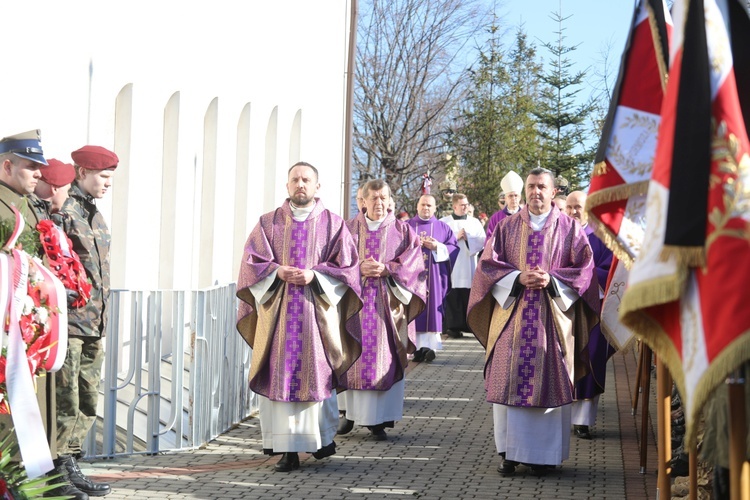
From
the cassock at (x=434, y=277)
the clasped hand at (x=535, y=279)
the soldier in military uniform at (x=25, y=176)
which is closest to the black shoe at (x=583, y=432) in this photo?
the clasped hand at (x=535, y=279)

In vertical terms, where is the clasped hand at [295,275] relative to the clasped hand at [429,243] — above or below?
below

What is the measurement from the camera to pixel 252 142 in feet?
51.9

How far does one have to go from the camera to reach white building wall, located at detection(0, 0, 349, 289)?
9.24 m

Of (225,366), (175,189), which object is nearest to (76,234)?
(225,366)

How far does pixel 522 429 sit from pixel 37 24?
15.9ft

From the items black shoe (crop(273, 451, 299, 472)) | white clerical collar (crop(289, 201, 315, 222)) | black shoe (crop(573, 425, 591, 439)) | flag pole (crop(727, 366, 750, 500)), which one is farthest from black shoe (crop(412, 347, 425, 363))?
flag pole (crop(727, 366, 750, 500))

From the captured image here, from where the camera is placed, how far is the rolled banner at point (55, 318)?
18.4 feet

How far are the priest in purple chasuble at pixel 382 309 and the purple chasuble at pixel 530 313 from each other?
63.8 inches

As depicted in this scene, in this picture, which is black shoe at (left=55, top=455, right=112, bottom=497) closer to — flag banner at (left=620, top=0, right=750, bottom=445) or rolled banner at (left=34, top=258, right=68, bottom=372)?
rolled banner at (left=34, top=258, right=68, bottom=372)

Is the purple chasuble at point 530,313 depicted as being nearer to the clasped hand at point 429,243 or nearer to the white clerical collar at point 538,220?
the white clerical collar at point 538,220

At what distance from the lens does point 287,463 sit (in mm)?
8336

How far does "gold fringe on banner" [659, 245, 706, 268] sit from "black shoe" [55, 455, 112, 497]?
4.53m

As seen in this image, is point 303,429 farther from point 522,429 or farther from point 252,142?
point 252,142

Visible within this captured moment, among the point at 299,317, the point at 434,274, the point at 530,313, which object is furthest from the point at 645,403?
the point at 434,274
